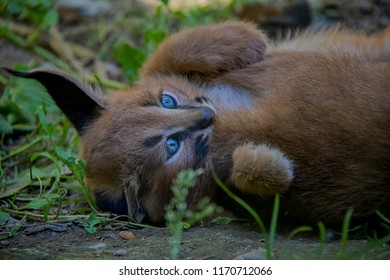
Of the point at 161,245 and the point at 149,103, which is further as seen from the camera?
the point at 149,103

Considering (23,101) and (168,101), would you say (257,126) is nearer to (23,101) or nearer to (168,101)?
(168,101)

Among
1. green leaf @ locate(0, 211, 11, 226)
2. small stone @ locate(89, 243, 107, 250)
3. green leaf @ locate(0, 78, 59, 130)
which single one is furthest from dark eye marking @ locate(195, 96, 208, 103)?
green leaf @ locate(0, 78, 59, 130)

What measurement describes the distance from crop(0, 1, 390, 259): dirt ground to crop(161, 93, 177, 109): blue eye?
0.80m

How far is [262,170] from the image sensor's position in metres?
3.51

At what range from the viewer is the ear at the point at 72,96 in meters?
4.26

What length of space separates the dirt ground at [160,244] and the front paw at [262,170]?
26 cm

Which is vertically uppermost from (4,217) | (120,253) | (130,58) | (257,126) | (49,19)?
(49,19)

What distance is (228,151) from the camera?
3.83 m

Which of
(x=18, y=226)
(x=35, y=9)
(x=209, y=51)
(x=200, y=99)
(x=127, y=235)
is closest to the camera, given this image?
(x=127, y=235)

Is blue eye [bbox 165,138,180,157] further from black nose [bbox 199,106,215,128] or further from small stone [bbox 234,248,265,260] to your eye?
small stone [bbox 234,248,265,260]

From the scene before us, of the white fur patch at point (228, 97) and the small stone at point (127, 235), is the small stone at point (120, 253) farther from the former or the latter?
the white fur patch at point (228, 97)

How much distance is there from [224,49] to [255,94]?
1.70 ft

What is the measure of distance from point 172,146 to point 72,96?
84cm

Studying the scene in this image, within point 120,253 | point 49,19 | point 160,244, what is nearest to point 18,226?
point 120,253
